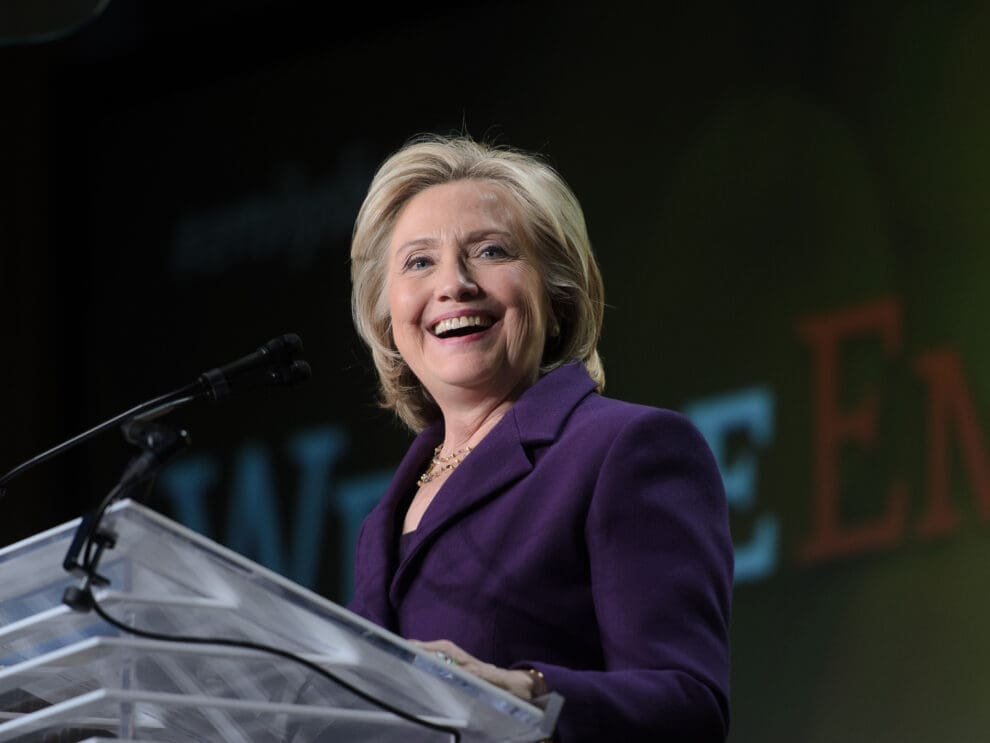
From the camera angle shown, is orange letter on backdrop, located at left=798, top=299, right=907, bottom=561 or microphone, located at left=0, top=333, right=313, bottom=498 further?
orange letter on backdrop, located at left=798, top=299, right=907, bottom=561

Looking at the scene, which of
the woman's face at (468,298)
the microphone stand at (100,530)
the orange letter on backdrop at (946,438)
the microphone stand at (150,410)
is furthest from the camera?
the orange letter on backdrop at (946,438)

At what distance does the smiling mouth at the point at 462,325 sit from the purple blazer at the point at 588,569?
13cm

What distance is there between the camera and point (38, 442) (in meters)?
5.28

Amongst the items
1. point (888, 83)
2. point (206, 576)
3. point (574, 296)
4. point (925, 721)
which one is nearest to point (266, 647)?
point (206, 576)

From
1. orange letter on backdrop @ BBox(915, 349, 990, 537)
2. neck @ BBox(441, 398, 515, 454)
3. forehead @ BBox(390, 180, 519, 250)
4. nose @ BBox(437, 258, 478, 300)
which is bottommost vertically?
orange letter on backdrop @ BBox(915, 349, 990, 537)

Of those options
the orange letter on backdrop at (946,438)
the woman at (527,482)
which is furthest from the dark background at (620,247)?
the woman at (527,482)

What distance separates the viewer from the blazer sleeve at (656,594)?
1473 millimetres

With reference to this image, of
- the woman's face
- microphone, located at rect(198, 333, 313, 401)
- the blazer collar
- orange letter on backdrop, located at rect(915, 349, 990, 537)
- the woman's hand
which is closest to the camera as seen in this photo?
the woman's hand

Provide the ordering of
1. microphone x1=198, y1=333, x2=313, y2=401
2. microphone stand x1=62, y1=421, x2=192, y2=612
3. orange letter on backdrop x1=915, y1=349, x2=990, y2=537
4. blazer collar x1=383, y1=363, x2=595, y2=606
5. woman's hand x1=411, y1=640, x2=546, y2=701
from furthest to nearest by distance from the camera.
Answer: orange letter on backdrop x1=915, y1=349, x2=990, y2=537 < blazer collar x1=383, y1=363, x2=595, y2=606 < microphone x1=198, y1=333, x2=313, y2=401 < woman's hand x1=411, y1=640, x2=546, y2=701 < microphone stand x1=62, y1=421, x2=192, y2=612

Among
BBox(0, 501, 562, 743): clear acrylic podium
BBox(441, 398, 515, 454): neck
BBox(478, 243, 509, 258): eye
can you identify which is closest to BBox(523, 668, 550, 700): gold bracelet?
BBox(0, 501, 562, 743): clear acrylic podium

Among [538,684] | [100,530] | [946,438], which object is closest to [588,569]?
[538,684]

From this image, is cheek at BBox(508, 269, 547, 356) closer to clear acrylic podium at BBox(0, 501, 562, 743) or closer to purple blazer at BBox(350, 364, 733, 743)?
purple blazer at BBox(350, 364, 733, 743)

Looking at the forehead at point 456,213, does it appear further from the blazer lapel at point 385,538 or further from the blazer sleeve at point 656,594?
the blazer sleeve at point 656,594

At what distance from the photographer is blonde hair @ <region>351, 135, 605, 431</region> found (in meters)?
2.11
